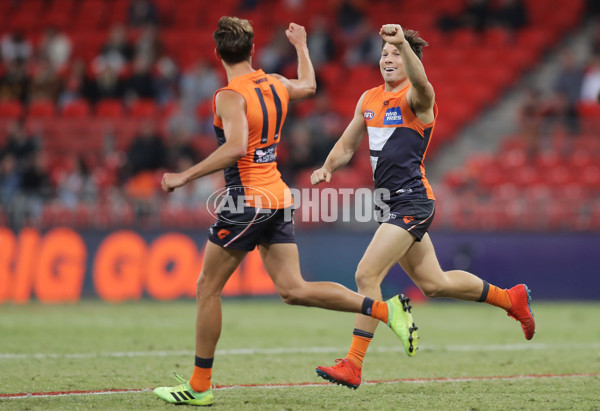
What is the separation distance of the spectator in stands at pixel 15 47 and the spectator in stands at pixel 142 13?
2.61m

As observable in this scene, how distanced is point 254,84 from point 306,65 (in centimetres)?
73

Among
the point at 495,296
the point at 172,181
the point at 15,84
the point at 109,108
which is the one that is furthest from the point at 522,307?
the point at 15,84

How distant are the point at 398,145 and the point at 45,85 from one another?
14.1 meters

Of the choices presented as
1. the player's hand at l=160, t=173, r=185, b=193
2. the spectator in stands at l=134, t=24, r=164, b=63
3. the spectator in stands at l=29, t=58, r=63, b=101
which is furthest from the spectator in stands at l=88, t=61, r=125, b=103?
the player's hand at l=160, t=173, r=185, b=193

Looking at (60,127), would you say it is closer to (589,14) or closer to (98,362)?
(98,362)

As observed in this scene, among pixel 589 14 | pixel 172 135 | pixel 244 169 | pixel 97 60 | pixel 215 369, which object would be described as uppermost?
pixel 589 14

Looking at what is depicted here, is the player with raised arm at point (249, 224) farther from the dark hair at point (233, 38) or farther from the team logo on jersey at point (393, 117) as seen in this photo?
the team logo on jersey at point (393, 117)

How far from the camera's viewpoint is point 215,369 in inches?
309

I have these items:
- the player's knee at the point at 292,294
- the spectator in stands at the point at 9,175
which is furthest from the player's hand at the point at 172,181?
the spectator in stands at the point at 9,175

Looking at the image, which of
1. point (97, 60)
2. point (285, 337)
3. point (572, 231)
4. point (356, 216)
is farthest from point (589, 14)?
point (285, 337)

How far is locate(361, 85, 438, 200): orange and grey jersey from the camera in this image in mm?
6824

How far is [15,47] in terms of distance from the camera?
2072cm

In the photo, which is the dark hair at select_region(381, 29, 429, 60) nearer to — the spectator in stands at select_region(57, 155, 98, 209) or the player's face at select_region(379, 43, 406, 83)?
the player's face at select_region(379, 43, 406, 83)

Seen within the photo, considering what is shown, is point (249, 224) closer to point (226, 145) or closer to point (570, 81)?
point (226, 145)
